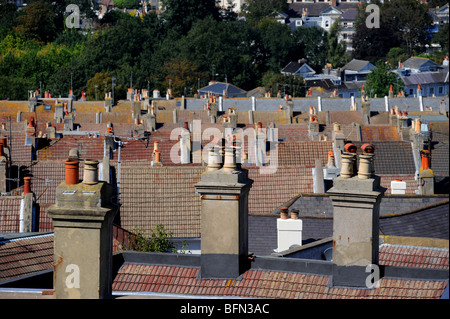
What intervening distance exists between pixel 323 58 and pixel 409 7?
12645 mm

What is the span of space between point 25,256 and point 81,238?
295 inches

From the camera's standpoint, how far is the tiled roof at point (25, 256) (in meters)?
20.3

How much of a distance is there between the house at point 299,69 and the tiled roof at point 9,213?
4082 inches

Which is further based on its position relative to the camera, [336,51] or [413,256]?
[336,51]

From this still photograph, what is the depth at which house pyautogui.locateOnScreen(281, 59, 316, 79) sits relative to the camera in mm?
134375

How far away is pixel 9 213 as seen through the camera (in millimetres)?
30047

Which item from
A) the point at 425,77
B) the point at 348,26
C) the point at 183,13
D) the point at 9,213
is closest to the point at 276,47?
the point at 183,13

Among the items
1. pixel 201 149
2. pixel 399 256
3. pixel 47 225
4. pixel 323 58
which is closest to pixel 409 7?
pixel 323 58

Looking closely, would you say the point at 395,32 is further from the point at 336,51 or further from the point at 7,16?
the point at 7,16

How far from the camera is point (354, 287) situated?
596 inches

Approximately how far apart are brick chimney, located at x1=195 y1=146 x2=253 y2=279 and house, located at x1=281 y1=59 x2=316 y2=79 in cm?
11778

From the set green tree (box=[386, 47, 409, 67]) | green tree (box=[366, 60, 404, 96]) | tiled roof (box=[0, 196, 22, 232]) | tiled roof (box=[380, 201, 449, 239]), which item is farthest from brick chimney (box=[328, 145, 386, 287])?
green tree (box=[386, 47, 409, 67])
